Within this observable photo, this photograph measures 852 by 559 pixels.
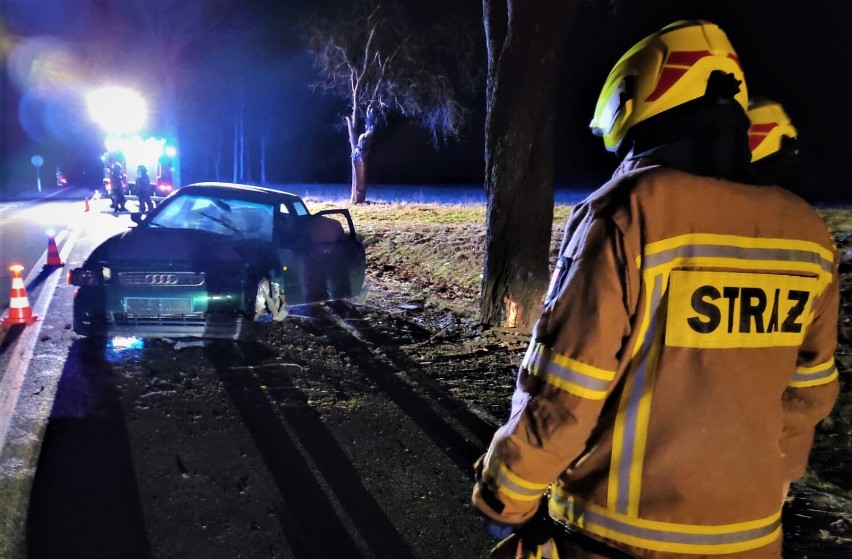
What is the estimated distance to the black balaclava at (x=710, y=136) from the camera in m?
1.48

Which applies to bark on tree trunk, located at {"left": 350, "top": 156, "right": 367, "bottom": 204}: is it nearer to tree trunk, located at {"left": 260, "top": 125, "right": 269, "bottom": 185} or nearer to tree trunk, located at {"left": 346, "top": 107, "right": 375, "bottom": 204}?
tree trunk, located at {"left": 346, "top": 107, "right": 375, "bottom": 204}

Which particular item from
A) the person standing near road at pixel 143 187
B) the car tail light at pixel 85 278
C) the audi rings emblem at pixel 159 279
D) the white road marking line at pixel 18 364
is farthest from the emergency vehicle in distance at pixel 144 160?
the audi rings emblem at pixel 159 279

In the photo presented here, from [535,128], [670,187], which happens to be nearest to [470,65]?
[535,128]

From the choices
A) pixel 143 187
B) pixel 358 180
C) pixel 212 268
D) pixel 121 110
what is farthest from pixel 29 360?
pixel 121 110

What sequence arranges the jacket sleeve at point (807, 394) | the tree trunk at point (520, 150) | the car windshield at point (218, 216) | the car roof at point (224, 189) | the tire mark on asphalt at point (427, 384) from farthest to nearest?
the car roof at point (224, 189), the car windshield at point (218, 216), the tree trunk at point (520, 150), the tire mark on asphalt at point (427, 384), the jacket sleeve at point (807, 394)

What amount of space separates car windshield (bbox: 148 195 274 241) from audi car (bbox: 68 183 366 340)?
0.01 m

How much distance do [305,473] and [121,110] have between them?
1194 inches

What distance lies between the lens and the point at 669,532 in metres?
1.42

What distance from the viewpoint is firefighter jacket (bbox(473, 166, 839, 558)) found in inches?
55.0

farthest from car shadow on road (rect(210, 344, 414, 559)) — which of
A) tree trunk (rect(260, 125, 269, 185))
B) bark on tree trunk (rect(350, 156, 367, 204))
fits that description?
tree trunk (rect(260, 125, 269, 185))

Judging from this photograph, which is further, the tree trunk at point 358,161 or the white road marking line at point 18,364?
the tree trunk at point 358,161

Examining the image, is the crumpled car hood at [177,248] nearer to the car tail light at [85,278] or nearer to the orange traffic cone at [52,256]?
the car tail light at [85,278]

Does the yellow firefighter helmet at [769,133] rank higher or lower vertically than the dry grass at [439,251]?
higher

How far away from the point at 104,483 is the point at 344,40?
873 inches
